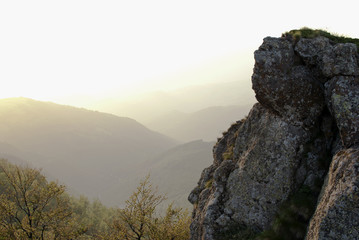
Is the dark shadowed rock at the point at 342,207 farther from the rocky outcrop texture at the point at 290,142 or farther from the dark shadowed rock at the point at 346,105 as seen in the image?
the dark shadowed rock at the point at 346,105

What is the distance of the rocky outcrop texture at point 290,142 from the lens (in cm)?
1226

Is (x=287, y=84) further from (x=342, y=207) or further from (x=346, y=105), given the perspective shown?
(x=342, y=207)


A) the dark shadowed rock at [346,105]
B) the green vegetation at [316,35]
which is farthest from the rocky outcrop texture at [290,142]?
the green vegetation at [316,35]

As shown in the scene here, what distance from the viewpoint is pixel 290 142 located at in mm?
14344

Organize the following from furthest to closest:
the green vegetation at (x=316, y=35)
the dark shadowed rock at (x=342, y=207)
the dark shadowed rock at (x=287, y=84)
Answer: the green vegetation at (x=316, y=35)
the dark shadowed rock at (x=287, y=84)
the dark shadowed rock at (x=342, y=207)

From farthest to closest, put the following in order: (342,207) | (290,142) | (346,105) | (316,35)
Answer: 1. (316,35)
2. (290,142)
3. (346,105)
4. (342,207)

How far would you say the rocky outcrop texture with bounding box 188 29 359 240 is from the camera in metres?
12.3

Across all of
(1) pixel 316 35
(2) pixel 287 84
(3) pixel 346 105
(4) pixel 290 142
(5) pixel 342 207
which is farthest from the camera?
(1) pixel 316 35

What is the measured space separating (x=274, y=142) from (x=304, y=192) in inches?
116

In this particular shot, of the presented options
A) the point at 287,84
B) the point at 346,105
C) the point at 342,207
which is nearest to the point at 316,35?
the point at 287,84

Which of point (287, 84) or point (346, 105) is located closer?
point (346, 105)

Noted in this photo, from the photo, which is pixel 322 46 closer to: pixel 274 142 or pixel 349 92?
pixel 349 92

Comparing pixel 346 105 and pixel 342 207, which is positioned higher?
pixel 346 105

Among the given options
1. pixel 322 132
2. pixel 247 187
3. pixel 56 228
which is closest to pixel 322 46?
pixel 322 132
